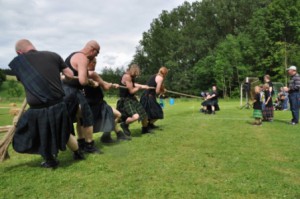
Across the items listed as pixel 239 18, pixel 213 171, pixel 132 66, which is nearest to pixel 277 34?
pixel 239 18

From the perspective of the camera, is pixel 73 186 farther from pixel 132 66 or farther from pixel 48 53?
pixel 132 66

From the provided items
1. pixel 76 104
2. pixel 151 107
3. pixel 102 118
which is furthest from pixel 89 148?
pixel 151 107

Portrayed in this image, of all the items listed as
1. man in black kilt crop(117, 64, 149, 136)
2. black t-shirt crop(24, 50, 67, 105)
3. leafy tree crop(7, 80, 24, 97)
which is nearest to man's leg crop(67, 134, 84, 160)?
black t-shirt crop(24, 50, 67, 105)

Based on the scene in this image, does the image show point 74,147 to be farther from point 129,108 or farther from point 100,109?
point 129,108

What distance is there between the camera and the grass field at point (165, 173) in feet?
13.2

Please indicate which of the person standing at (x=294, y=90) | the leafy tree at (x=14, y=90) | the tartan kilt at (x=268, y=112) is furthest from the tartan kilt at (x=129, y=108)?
the leafy tree at (x=14, y=90)

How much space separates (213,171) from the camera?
4.91 meters

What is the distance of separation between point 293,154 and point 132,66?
12.7 ft

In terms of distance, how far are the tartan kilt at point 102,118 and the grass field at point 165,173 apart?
1.38 ft

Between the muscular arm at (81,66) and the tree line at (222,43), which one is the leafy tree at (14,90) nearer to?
the tree line at (222,43)

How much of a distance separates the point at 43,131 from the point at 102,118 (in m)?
1.93

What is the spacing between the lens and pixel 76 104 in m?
5.51

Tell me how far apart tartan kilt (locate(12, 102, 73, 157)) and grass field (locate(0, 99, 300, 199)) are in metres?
0.36

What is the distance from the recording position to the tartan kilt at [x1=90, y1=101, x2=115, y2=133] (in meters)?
6.50
